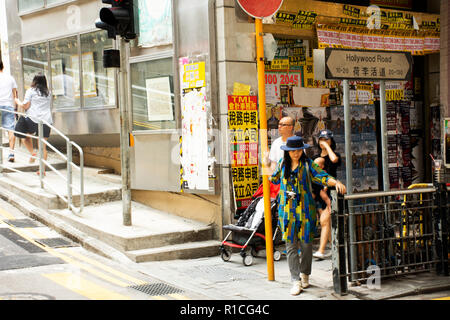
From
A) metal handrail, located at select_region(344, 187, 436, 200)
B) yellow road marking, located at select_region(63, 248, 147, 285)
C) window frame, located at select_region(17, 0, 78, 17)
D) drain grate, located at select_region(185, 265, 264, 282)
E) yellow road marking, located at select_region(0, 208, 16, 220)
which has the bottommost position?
drain grate, located at select_region(185, 265, 264, 282)

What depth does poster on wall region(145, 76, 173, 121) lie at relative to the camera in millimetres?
10109

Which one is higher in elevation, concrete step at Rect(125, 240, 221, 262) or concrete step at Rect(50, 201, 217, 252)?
concrete step at Rect(50, 201, 217, 252)

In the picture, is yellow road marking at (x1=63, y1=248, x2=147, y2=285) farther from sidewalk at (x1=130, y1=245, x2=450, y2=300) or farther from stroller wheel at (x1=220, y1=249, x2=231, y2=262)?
stroller wheel at (x1=220, y1=249, x2=231, y2=262)

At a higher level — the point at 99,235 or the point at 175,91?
the point at 175,91

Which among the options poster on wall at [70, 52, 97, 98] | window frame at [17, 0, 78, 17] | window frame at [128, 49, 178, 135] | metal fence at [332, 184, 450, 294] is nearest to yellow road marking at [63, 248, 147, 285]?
metal fence at [332, 184, 450, 294]

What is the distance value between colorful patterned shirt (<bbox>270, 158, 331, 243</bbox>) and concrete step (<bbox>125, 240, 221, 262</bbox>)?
222 cm

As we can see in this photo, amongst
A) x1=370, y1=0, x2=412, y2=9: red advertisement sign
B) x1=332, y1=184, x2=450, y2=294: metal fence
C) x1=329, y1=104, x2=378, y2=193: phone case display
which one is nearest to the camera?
x1=332, y1=184, x2=450, y2=294: metal fence

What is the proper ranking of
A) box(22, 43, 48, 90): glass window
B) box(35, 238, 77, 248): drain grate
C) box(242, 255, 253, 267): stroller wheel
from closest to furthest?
box(242, 255, 253, 267): stroller wheel
box(35, 238, 77, 248): drain grate
box(22, 43, 48, 90): glass window

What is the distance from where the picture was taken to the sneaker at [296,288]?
Answer: 6.86m

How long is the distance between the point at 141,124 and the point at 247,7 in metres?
4.03

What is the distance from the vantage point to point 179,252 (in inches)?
343

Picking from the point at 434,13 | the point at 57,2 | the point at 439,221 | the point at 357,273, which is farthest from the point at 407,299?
the point at 57,2

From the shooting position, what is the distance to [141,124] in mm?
10602

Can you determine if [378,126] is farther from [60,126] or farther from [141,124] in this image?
[60,126]
